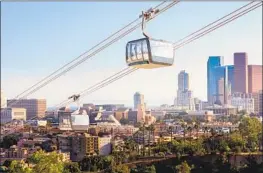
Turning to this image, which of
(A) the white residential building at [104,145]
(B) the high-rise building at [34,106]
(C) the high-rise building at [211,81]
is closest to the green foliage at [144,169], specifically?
(A) the white residential building at [104,145]

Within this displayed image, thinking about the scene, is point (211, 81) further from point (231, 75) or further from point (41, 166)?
point (41, 166)

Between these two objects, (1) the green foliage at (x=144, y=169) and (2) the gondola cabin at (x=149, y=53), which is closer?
(2) the gondola cabin at (x=149, y=53)

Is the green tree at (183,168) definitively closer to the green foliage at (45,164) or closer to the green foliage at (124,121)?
the green foliage at (45,164)

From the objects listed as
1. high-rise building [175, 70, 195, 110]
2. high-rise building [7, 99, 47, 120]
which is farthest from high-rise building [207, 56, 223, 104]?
high-rise building [7, 99, 47, 120]

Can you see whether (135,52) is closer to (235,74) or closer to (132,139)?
(132,139)

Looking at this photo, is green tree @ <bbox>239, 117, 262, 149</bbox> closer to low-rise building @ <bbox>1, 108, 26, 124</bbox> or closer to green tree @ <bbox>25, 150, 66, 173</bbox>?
green tree @ <bbox>25, 150, 66, 173</bbox>

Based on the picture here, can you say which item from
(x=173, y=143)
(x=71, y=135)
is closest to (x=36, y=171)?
(x=173, y=143)
